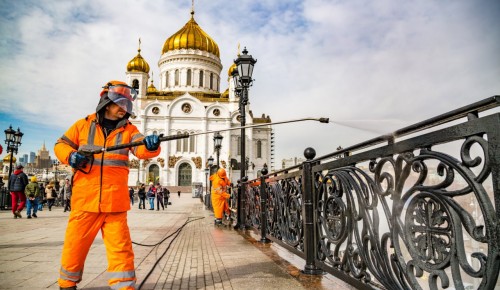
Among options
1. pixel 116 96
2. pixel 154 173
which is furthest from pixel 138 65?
pixel 116 96

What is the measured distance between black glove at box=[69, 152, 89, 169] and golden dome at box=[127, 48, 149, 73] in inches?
1959

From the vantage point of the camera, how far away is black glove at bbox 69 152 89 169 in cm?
262

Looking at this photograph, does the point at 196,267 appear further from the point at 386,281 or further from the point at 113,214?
the point at 386,281

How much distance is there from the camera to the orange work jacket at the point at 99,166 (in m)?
2.65

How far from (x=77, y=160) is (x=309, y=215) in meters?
2.28

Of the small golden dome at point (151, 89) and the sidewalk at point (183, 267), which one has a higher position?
the small golden dome at point (151, 89)

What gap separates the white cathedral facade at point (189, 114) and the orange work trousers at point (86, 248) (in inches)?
1608

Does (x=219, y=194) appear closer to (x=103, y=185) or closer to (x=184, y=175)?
(x=103, y=185)

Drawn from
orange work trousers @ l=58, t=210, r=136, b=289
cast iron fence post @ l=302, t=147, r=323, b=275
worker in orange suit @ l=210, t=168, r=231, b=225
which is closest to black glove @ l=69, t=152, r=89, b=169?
orange work trousers @ l=58, t=210, r=136, b=289

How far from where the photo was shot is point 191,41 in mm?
51125

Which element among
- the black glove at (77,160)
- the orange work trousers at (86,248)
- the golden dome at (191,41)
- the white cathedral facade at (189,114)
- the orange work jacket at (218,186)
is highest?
the golden dome at (191,41)

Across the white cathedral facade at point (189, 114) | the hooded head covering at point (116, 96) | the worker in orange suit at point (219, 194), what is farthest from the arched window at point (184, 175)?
the hooded head covering at point (116, 96)

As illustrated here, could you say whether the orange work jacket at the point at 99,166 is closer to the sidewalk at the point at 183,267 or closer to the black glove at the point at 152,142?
the black glove at the point at 152,142

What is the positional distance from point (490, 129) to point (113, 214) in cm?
260
